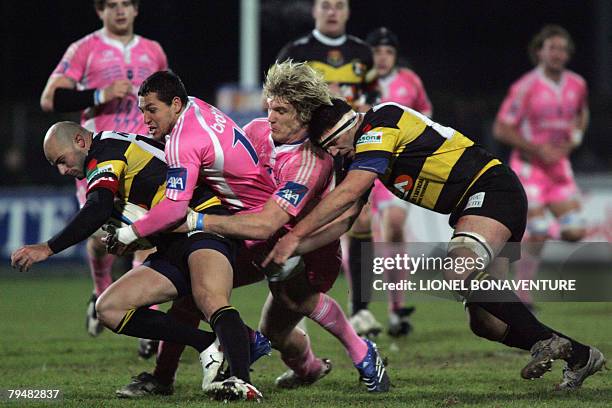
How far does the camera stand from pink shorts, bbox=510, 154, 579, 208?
10609mm

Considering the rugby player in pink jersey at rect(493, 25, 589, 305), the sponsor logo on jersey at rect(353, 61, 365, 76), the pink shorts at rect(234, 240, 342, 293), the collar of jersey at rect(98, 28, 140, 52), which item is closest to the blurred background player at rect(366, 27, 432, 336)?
the sponsor logo on jersey at rect(353, 61, 365, 76)

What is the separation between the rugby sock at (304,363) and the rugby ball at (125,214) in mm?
1062

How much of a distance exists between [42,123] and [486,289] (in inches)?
494

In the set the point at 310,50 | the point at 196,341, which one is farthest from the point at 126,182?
the point at 310,50

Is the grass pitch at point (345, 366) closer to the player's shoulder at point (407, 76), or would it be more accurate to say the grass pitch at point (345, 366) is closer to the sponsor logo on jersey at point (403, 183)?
the sponsor logo on jersey at point (403, 183)

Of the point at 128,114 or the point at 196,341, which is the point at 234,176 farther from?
the point at 128,114

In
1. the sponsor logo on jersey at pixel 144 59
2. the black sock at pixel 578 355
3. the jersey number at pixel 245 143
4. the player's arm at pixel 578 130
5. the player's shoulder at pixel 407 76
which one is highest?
the sponsor logo on jersey at pixel 144 59

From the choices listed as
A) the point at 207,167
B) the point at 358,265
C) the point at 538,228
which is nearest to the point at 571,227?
the point at 538,228

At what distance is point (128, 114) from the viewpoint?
8.29 m

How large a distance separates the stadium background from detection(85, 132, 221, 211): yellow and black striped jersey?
1.06 meters

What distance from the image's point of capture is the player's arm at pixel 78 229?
18.4 ft

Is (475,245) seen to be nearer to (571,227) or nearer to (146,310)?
(146,310)

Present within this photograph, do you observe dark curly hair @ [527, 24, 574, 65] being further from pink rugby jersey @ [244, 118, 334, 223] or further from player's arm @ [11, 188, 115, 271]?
player's arm @ [11, 188, 115, 271]

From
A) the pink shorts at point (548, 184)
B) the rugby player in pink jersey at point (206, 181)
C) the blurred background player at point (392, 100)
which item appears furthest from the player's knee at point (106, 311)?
the pink shorts at point (548, 184)
